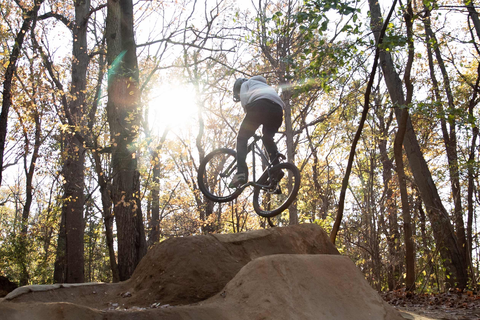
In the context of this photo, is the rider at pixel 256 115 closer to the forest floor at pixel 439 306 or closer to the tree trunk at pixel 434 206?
the forest floor at pixel 439 306

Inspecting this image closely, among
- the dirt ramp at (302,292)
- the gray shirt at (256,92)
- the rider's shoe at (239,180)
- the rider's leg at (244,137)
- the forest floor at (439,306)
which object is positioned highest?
the gray shirt at (256,92)

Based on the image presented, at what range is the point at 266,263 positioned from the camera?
342 centimetres

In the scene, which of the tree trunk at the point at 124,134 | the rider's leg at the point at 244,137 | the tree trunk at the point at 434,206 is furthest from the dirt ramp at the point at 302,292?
the tree trunk at the point at 434,206

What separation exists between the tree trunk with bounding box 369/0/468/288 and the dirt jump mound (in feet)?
14.5

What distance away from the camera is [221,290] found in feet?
12.2

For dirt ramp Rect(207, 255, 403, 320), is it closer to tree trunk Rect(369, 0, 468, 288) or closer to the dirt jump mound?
the dirt jump mound

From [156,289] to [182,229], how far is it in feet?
44.9

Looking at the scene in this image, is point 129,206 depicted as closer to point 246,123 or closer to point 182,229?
point 246,123

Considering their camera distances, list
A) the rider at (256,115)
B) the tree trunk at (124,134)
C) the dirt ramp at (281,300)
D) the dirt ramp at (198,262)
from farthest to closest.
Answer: the tree trunk at (124,134) → the rider at (256,115) → the dirt ramp at (198,262) → the dirt ramp at (281,300)

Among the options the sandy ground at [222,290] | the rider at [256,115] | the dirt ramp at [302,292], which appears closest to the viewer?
the sandy ground at [222,290]

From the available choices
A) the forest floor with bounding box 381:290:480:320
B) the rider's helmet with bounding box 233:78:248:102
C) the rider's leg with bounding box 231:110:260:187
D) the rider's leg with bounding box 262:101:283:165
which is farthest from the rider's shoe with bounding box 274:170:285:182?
the forest floor with bounding box 381:290:480:320

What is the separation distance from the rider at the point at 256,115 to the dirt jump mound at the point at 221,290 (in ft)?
3.55

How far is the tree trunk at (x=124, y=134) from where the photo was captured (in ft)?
21.3

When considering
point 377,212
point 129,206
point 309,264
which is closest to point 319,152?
point 377,212
